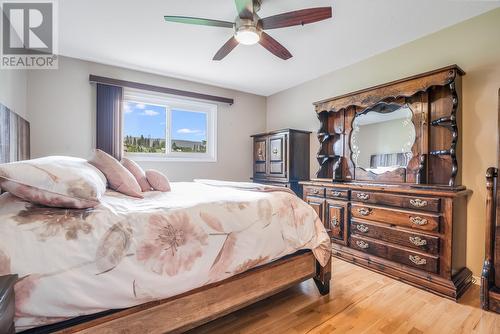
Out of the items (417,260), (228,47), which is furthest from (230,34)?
(417,260)

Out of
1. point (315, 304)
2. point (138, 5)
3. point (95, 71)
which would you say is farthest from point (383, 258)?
point (95, 71)

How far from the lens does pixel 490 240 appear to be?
1806mm

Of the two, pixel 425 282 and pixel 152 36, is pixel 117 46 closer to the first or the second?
pixel 152 36

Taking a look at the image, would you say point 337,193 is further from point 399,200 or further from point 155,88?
point 155,88

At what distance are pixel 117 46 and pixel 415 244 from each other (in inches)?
145

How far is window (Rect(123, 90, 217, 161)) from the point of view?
357 centimetres

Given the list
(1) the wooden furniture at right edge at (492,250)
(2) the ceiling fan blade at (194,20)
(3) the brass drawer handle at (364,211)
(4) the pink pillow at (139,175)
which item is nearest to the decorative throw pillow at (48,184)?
(4) the pink pillow at (139,175)

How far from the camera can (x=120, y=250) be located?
41.8 inches

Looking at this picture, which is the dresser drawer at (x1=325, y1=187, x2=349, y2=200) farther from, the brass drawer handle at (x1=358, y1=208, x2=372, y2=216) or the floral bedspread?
the floral bedspread

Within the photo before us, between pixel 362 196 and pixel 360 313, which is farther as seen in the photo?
pixel 362 196

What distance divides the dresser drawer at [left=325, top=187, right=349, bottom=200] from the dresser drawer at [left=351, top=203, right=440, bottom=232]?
14cm

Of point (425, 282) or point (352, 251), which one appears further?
point (352, 251)

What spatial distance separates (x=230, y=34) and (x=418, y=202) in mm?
2446

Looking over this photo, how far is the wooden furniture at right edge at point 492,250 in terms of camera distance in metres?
1.72
